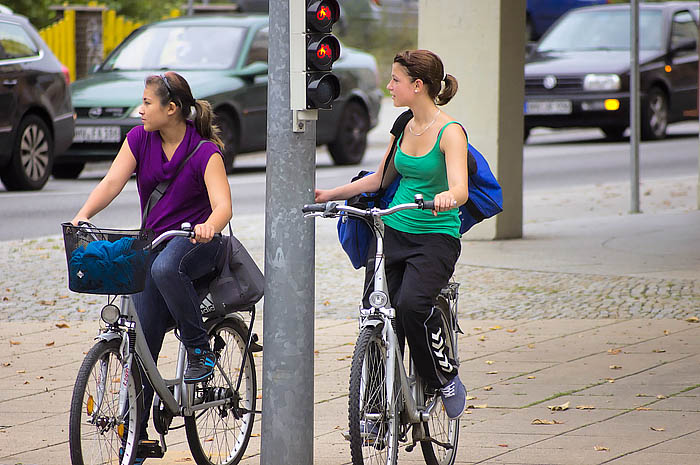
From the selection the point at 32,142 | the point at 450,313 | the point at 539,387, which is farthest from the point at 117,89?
the point at 450,313

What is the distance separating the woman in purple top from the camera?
16.2 feet

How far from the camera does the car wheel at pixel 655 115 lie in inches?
838

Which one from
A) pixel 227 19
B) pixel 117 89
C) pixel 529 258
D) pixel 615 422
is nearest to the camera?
pixel 615 422

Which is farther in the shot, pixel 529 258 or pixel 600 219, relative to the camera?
pixel 600 219

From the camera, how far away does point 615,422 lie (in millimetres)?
5895

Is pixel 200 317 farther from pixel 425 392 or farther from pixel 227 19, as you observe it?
pixel 227 19

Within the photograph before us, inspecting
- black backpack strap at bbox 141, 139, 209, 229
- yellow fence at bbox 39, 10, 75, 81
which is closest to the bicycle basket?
black backpack strap at bbox 141, 139, 209, 229

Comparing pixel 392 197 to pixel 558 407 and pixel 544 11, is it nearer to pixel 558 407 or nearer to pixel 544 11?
pixel 558 407

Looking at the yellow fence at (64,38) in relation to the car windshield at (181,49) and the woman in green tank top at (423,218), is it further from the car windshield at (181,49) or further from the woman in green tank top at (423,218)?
the woman in green tank top at (423,218)

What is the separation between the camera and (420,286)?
4.89 meters

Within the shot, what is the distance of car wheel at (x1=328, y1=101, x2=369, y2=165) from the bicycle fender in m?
13.9

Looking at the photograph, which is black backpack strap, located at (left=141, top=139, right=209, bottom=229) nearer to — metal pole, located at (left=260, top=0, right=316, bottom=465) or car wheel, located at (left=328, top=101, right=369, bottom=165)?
metal pole, located at (left=260, top=0, right=316, bottom=465)

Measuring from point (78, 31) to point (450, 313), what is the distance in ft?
64.0

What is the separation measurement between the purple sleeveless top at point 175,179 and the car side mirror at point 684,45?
58.0 ft
